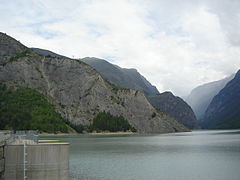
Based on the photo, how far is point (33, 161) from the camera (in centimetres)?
3162

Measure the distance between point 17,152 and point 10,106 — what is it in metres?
175

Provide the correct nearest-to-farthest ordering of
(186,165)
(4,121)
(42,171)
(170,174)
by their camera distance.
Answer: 1. (42,171)
2. (170,174)
3. (186,165)
4. (4,121)

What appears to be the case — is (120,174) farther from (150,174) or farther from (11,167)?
(11,167)

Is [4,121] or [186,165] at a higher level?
[4,121]

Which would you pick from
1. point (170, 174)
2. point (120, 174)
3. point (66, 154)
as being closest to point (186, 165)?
point (170, 174)

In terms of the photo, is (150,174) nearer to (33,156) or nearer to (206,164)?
(206,164)

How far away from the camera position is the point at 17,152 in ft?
105

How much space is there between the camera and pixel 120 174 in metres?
51.2

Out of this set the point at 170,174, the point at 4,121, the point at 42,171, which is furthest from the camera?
the point at 4,121

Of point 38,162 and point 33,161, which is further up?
point 33,161

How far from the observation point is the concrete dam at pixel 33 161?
31484mm

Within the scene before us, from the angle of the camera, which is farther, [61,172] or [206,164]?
[206,164]

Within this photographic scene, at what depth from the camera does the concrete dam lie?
103 ft

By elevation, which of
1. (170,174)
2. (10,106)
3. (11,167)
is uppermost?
(10,106)
